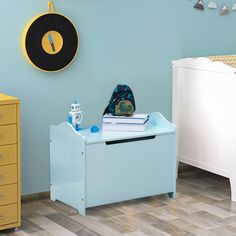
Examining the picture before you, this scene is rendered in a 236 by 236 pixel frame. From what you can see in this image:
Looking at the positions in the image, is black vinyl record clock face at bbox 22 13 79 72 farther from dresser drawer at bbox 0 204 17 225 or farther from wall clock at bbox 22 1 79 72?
dresser drawer at bbox 0 204 17 225

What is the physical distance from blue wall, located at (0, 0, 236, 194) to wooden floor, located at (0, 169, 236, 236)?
1.08 ft

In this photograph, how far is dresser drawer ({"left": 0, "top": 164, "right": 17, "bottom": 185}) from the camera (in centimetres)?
270

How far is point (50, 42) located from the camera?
10.2ft

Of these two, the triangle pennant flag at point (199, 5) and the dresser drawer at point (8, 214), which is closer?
the dresser drawer at point (8, 214)

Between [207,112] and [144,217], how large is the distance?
77cm

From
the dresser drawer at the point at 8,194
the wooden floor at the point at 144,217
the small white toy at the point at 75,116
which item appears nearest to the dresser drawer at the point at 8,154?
the dresser drawer at the point at 8,194

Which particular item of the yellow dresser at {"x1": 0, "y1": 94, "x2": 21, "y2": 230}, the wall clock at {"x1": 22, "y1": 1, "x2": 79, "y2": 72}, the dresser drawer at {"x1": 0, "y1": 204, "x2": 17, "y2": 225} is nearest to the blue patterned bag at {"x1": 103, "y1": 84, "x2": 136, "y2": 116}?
the wall clock at {"x1": 22, "y1": 1, "x2": 79, "y2": 72}

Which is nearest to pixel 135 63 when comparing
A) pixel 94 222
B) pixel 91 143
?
pixel 91 143

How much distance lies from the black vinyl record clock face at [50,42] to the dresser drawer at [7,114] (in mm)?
467

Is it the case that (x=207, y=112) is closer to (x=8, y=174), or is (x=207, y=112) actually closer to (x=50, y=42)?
(x=50, y=42)

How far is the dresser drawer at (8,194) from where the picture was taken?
2.71 meters

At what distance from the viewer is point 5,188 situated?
271cm

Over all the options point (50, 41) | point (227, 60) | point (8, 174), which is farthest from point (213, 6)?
point (8, 174)

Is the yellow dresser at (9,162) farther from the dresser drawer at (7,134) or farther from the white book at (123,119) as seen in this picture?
the white book at (123,119)
